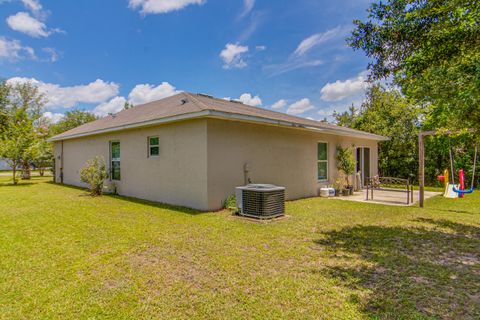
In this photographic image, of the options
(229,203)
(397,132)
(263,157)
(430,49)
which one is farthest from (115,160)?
(397,132)

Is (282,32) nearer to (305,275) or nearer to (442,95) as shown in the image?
(442,95)

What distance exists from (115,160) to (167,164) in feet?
13.4

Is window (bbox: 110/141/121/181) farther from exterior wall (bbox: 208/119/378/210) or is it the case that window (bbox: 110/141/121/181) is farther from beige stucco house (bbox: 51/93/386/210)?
exterior wall (bbox: 208/119/378/210)

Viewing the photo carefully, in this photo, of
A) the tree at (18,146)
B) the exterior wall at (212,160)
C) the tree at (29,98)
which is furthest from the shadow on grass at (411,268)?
the tree at (29,98)

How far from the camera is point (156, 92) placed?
3130 centimetres

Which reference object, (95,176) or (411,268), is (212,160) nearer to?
(411,268)

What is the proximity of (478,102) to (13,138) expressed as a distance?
835 inches

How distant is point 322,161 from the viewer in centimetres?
1135

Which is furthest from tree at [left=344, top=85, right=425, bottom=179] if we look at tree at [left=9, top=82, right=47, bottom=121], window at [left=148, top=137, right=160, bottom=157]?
tree at [left=9, top=82, right=47, bottom=121]

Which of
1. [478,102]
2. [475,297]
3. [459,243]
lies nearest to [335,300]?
[475,297]

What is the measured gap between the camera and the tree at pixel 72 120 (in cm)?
2879

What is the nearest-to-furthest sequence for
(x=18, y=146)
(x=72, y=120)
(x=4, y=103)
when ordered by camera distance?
(x=18, y=146), (x=4, y=103), (x=72, y=120)

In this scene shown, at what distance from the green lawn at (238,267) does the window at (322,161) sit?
4.48 meters

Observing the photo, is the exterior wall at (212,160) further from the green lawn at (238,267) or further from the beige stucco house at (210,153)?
the green lawn at (238,267)
